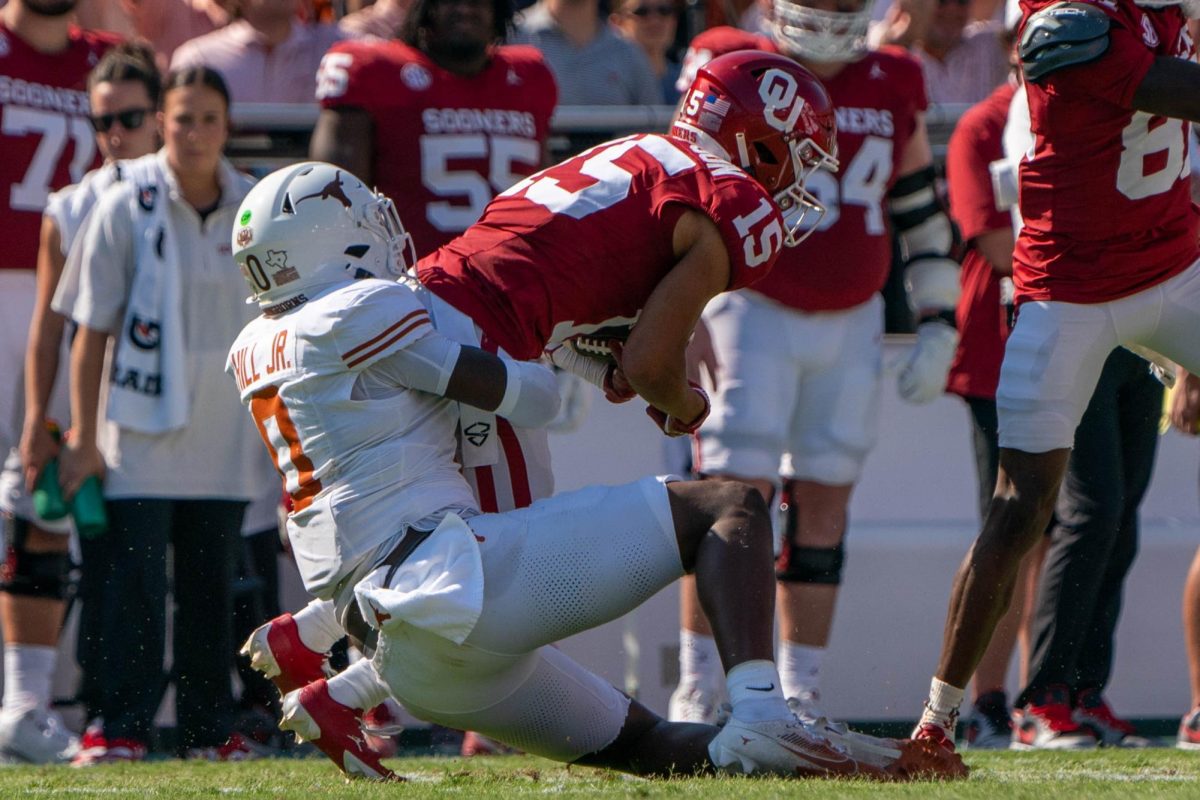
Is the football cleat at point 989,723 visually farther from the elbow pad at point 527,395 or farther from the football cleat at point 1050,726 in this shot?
the elbow pad at point 527,395

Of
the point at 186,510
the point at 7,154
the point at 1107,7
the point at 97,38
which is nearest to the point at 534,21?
the point at 97,38

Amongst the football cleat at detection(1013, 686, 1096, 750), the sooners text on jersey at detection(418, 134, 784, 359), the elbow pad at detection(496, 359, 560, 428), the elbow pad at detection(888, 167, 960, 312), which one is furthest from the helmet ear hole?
the football cleat at detection(1013, 686, 1096, 750)

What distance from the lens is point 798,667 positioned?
219 inches

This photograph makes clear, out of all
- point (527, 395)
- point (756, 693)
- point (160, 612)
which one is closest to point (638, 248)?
point (527, 395)

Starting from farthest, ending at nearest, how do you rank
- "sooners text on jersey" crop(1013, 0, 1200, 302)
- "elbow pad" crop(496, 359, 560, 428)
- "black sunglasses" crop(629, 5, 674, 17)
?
"black sunglasses" crop(629, 5, 674, 17)
"sooners text on jersey" crop(1013, 0, 1200, 302)
"elbow pad" crop(496, 359, 560, 428)

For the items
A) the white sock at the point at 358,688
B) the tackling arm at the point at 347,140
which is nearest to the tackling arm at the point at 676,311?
the white sock at the point at 358,688

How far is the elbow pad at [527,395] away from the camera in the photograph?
12.5 feet

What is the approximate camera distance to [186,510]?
219 inches

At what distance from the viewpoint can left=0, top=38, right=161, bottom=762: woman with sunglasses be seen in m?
5.45

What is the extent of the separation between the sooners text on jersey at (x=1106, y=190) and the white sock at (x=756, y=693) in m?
1.30

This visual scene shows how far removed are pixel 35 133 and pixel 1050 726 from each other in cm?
342

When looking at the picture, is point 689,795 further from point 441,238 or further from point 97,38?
point 97,38

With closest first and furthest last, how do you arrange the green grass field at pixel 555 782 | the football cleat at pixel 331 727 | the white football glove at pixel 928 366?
the green grass field at pixel 555 782, the football cleat at pixel 331 727, the white football glove at pixel 928 366

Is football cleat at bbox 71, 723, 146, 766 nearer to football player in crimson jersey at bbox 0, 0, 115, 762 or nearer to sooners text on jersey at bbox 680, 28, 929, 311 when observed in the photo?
football player in crimson jersey at bbox 0, 0, 115, 762
